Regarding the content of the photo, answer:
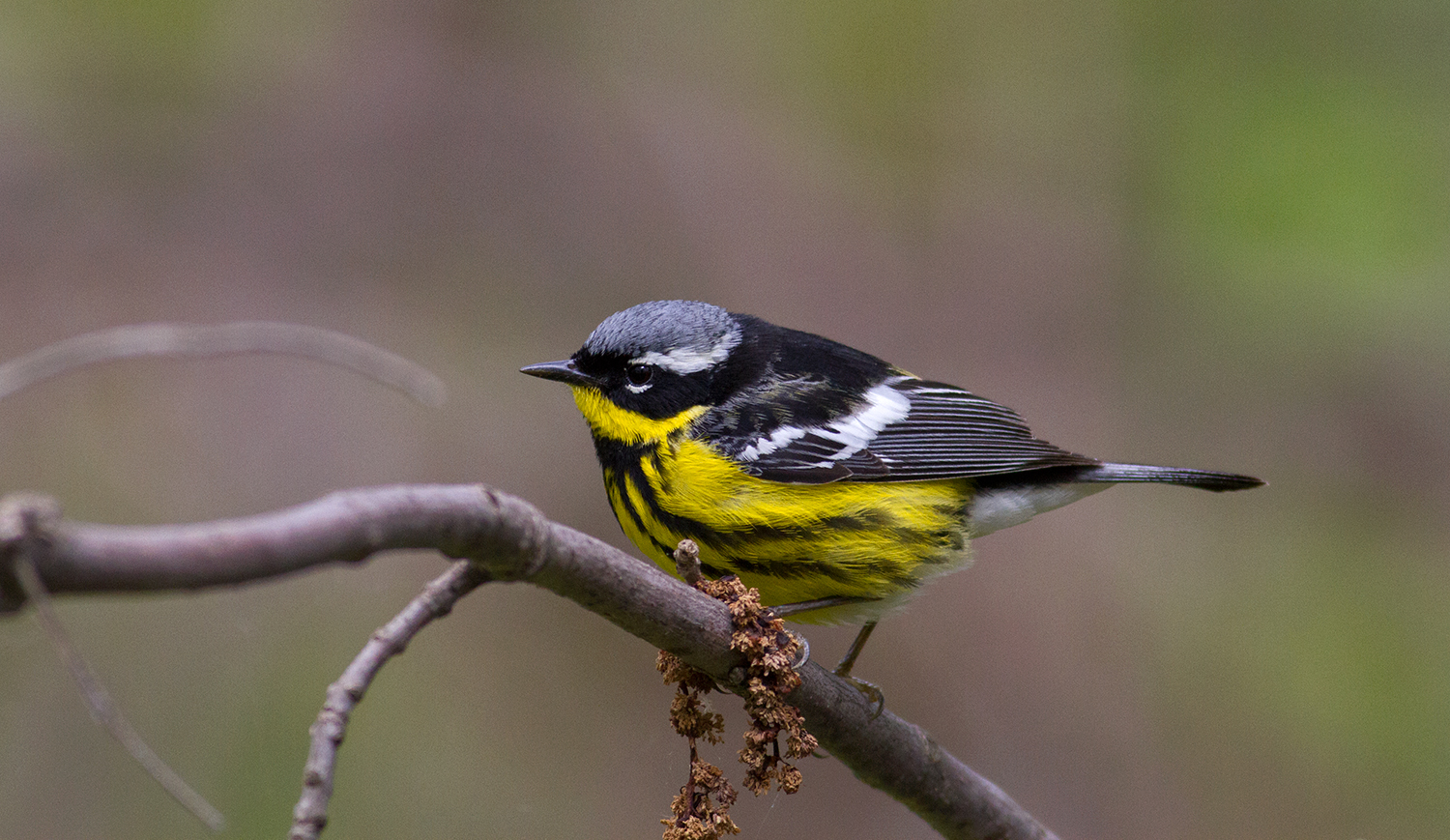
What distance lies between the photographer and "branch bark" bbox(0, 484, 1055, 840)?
1151mm

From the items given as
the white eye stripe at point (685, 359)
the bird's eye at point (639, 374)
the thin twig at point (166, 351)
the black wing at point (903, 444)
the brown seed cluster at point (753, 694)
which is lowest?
the brown seed cluster at point (753, 694)

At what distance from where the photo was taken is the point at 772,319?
5715 millimetres

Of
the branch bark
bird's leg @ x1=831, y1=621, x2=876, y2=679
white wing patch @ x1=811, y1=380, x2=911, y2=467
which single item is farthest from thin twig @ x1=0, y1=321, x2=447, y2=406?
bird's leg @ x1=831, y1=621, x2=876, y2=679

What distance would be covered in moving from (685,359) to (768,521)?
1.87ft

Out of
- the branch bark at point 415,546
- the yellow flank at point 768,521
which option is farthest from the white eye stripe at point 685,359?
the branch bark at point 415,546

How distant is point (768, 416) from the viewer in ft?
11.2

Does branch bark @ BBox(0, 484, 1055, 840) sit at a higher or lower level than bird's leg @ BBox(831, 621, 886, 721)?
higher

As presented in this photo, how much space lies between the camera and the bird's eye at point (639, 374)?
3.40 metres

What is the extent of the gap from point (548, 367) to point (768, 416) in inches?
25.3

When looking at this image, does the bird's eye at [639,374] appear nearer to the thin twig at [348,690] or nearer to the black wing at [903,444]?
the black wing at [903,444]

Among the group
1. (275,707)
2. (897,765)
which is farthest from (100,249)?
(897,765)

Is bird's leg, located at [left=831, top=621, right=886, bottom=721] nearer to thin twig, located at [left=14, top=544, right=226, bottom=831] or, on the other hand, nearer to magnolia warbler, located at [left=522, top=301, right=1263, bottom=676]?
magnolia warbler, located at [left=522, top=301, right=1263, bottom=676]

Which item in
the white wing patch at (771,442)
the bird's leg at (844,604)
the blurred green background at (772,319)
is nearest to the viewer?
the bird's leg at (844,604)

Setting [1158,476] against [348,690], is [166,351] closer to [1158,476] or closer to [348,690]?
[348,690]
